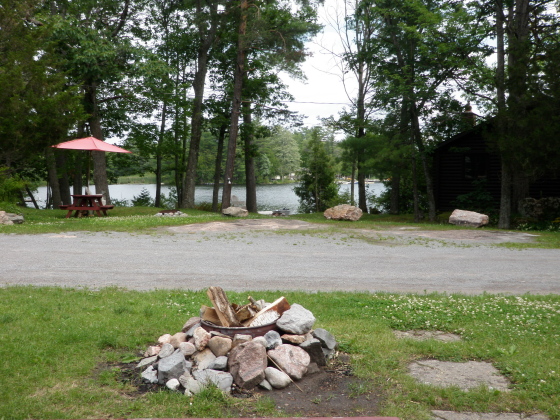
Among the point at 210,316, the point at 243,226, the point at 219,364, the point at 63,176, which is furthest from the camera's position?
the point at 63,176

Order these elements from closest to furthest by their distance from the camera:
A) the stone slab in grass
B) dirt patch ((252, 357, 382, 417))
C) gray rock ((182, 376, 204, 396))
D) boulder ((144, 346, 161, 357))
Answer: dirt patch ((252, 357, 382, 417))
gray rock ((182, 376, 204, 396))
the stone slab in grass
boulder ((144, 346, 161, 357))

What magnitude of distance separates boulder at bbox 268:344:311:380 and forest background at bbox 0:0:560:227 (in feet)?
52.2

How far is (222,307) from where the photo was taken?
495 centimetres

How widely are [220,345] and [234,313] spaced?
65cm

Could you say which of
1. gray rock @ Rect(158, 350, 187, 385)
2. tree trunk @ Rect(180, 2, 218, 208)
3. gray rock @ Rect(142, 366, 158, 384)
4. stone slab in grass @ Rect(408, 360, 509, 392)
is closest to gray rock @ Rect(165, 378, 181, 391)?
gray rock @ Rect(158, 350, 187, 385)

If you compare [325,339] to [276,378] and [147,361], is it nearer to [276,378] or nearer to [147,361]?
[276,378]

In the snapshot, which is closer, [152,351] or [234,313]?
[152,351]

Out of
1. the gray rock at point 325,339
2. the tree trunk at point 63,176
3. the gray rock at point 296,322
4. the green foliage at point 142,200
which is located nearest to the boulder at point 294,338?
the gray rock at point 296,322

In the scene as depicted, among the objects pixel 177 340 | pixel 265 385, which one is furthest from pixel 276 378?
pixel 177 340

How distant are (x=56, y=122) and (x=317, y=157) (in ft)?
69.1

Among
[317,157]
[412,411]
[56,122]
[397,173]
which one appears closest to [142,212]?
[56,122]

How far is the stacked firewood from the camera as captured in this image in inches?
193

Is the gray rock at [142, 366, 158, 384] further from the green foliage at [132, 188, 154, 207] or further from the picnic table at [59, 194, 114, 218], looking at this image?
the green foliage at [132, 188, 154, 207]

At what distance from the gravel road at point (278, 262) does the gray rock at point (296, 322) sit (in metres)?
2.99
